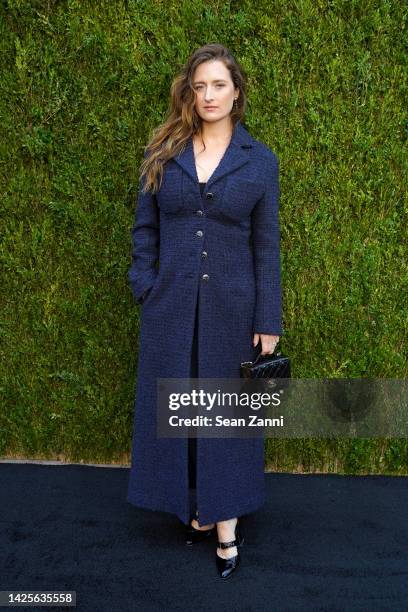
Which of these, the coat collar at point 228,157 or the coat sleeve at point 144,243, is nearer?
the coat collar at point 228,157

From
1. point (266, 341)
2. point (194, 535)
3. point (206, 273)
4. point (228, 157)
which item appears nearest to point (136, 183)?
point (228, 157)

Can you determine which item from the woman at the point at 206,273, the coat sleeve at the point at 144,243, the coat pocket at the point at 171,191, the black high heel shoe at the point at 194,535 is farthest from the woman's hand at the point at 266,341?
the black high heel shoe at the point at 194,535

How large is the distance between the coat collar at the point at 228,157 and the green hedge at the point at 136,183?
951 millimetres

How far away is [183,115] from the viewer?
3.13 metres

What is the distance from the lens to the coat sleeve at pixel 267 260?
3082mm

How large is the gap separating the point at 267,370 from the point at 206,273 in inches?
20.1

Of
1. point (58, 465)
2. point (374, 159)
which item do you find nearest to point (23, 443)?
point (58, 465)

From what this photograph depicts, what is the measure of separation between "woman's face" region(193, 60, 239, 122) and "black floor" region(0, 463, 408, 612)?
2.07 m

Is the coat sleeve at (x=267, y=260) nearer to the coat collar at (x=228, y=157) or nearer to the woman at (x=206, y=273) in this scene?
the woman at (x=206, y=273)

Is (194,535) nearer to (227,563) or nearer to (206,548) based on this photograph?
(206,548)

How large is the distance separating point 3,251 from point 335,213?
2.10 meters

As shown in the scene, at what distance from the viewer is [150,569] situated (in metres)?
Answer: 3.10

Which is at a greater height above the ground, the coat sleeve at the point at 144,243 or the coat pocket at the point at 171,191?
the coat pocket at the point at 171,191

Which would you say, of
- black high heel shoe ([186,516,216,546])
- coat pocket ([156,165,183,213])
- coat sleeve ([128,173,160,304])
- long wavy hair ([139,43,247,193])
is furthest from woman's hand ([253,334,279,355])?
black high heel shoe ([186,516,216,546])
